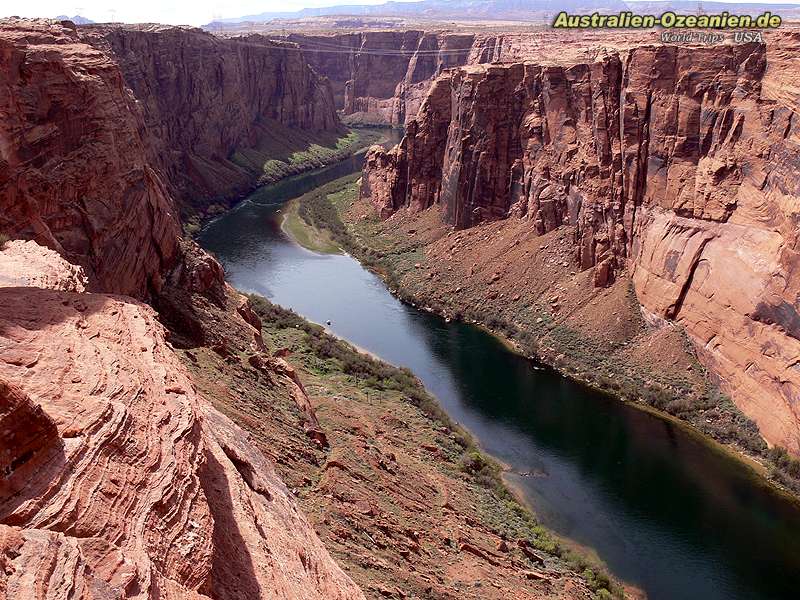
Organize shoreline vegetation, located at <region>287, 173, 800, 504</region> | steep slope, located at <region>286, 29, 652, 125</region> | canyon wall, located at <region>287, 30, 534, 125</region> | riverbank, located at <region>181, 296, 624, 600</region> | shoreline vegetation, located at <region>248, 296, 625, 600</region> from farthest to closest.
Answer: canyon wall, located at <region>287, 30, 534, 125</region> → steep slope, located at <region>286, 29, 652, 125</region> → shoreline vegetation, located at <region>287, 173, 800, 504</region> → shoreline vegetation, located at <region>248, 296, 625, 600</region> → riverbank, located at <region>181, 296, 624, 600</region>

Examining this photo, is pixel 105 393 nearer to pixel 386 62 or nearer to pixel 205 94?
pixel 205 94

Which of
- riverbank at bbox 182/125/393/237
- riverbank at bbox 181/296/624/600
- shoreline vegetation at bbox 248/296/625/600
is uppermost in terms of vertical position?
riverbank at bbox 181/296/624/600

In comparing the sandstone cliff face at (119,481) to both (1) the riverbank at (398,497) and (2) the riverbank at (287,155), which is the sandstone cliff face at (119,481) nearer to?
(1) the riverbank at (398,497)

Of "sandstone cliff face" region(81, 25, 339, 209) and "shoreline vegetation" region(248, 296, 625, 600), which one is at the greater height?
"sandstone cliff face" region(81, 25, 339, 209)

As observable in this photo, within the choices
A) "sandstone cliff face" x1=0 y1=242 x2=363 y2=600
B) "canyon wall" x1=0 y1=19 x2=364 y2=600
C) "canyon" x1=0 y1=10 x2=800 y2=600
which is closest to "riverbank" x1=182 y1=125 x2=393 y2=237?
"canyon" x1=0 y1=10 x2=800 y2=600

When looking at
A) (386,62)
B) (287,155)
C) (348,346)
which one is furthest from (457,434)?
(386,62)

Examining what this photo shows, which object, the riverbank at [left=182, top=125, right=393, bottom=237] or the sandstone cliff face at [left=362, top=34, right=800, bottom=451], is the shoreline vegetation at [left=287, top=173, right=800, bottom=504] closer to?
the sandstone cliff face at [left=362, top=34, right=800, bottom=451]

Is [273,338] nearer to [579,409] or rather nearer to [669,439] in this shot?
[579,409]
